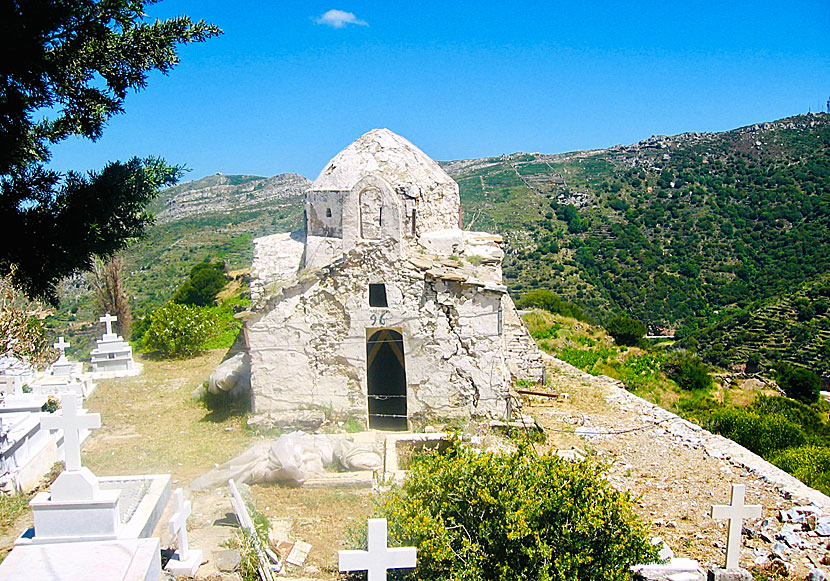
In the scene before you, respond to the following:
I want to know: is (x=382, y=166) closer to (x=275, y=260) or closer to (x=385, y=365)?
(x=275, y=260)

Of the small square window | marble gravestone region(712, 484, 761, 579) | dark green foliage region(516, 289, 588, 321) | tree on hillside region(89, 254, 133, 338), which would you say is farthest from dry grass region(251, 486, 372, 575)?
dark green foliage region(516, 289, 588, 321)

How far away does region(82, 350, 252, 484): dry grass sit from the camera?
29.2 feet

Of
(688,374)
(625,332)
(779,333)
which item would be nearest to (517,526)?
(688,374)

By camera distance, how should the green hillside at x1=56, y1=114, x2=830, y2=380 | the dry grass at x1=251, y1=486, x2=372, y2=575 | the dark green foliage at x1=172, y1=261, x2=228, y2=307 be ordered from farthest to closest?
1. the green hillside at x1=56, y1=114, x2=830, y2=380
2. the dark green foliage at x1=172, y1=261, x2=228, y2=307
3. the dry grass at x1=251, y1=486, x2=372, y2=575

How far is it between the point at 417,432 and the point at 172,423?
180 inches

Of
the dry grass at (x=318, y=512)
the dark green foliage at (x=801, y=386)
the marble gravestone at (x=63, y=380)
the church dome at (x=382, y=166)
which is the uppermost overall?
the church dome at (x=382, y=166)

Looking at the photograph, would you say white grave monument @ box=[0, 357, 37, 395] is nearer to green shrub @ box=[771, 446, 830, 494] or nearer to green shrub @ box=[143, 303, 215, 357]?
green shrub @ box=[143, 303, 215, 357]

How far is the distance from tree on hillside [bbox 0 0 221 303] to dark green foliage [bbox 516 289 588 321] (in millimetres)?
20964

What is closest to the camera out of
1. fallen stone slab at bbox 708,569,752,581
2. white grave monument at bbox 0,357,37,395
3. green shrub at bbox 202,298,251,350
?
fallen stone slab at bbox 708,569,752,581

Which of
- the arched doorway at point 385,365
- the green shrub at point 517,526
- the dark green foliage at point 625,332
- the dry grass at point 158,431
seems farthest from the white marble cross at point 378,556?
the dark green foliage at point 625,332

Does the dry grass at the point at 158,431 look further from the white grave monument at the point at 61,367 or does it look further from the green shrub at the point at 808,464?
the green shrub at the point at 808,464

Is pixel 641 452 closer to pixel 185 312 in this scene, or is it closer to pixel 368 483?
pixel 368 483

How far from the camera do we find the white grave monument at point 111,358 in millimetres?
14961

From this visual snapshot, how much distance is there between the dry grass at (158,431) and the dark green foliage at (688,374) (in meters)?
12.9
